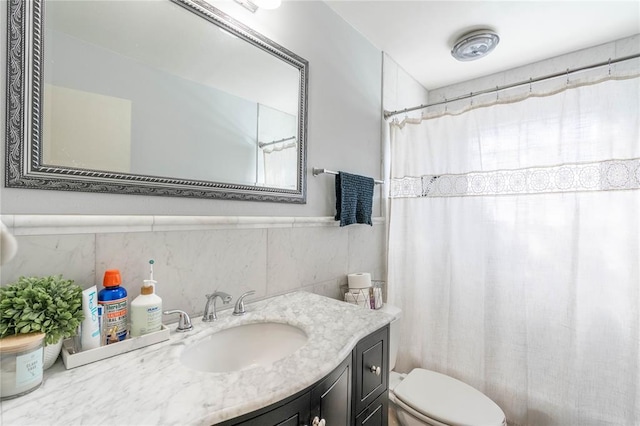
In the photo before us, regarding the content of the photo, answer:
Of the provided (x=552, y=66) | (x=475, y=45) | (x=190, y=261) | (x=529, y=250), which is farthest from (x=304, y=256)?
(x=552, y=66)

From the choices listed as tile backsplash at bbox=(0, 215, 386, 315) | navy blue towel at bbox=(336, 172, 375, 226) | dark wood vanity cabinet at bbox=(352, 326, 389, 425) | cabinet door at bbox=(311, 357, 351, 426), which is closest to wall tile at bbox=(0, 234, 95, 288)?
tile backsplash at bbox=(0, 215, 386, 315)

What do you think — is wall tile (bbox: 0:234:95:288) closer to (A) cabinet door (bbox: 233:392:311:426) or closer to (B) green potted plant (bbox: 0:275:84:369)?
(B) green potted plant (bbox: 0:275:84:369)

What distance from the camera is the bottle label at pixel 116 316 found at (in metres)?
0.74

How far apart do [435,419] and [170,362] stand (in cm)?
118

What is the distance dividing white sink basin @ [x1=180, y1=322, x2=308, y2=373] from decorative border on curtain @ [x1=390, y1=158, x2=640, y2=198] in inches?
51.5

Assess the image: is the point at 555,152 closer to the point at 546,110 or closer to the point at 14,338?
the point at 546,110

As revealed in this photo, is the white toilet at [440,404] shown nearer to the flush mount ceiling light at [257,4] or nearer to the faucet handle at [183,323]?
the faucet handle at [183,323]

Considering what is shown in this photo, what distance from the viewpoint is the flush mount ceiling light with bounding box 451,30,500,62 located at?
68.4 inches

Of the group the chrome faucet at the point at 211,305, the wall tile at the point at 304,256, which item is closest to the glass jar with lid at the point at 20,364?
the chrome faucet at the point at 211,305

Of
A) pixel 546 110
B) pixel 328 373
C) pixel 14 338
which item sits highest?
pixel 546 110

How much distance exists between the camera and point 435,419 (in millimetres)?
1264

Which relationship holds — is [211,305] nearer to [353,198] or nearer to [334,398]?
[334,398]

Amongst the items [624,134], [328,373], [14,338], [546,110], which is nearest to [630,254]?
[624,134]

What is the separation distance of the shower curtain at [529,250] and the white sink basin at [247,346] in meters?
1.18
